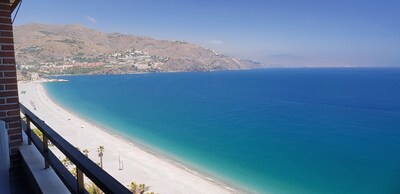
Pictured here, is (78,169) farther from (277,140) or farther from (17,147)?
(277,140)

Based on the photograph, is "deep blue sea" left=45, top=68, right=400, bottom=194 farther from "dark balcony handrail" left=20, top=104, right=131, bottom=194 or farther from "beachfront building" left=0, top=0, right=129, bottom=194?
"dark balcony handrail" left=20, top=104, right=131, bottom=194

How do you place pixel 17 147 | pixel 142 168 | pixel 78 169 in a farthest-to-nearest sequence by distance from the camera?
pixel 142 168 → pixel 17 147 → pixel 78 169

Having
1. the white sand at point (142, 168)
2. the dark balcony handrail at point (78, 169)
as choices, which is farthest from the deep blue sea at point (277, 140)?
the dark balcony handrail at point (78, 169)

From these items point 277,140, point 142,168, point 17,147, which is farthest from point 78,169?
point 277,140

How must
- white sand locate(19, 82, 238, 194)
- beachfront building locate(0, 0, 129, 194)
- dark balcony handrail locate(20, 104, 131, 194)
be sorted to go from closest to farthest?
dark balcony handrail locate(20, 104, 131, 194)
beachfront building locate(0, 0, 129, 194)
white sand locate(19, 82, 238, 194)

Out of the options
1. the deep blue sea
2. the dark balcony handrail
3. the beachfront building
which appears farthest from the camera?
the deep blue sea

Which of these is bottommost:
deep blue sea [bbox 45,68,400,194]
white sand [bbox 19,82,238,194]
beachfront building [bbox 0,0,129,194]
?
deep blue sea [bbox 45,68,400,194]

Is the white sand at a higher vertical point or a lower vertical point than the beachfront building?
lower

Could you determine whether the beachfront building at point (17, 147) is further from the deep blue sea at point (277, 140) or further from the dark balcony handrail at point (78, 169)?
the deep blue sea at point (277, 140)

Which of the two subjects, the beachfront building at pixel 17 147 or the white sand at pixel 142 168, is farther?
the white sand at pixel 142 168

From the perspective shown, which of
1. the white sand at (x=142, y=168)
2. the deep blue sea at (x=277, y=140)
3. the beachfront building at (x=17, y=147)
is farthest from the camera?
the deep blue sea at (x=277, y=140)

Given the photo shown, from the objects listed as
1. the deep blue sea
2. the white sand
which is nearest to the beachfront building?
the white sand
